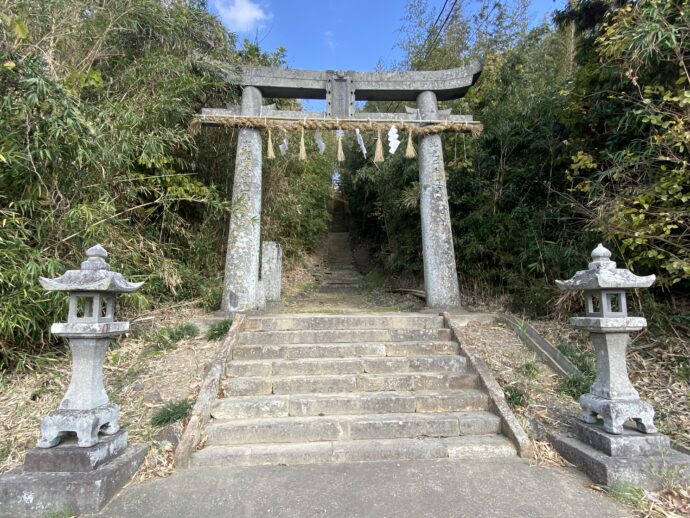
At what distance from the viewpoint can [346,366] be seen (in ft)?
11.4

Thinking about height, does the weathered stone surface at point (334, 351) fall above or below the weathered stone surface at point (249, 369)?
above

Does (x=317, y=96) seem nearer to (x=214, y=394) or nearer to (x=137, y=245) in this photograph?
(x=137, y=245)

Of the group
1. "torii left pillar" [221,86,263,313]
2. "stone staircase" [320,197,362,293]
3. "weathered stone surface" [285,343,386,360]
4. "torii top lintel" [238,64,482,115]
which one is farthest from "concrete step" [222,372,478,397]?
"stone staircase" [320,197,362,293]

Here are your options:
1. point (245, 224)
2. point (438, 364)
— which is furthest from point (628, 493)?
point (245, 224)

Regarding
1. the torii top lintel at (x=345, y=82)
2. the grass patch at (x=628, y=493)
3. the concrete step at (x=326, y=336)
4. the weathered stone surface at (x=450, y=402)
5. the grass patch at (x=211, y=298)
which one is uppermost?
the torii top lintel at (x=345, y=82)

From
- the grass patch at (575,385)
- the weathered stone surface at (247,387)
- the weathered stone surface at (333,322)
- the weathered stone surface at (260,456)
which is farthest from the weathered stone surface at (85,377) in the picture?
the grass patch at (575,385)

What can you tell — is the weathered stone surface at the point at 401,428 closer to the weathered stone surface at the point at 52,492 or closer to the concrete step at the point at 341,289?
the weathered stone surface at the point at 52,492

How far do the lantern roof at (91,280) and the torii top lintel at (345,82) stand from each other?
12.4 ft

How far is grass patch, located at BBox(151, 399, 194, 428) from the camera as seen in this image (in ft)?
9.09

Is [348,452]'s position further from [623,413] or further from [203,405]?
[623,413]

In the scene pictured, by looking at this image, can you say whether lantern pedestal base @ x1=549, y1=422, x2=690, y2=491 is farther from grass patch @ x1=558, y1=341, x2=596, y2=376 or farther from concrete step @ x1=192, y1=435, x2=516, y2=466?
grass patch @ x1=558, y1=341, x2=596, y2=376

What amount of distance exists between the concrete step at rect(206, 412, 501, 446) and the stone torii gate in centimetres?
222

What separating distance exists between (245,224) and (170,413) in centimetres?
274

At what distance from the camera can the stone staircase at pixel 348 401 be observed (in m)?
2.62
